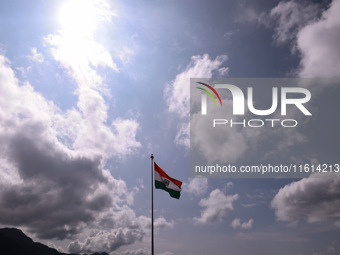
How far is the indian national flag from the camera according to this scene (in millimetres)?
26859

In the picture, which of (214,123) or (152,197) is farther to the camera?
(214,123)

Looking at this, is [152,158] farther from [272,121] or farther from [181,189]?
[272,121]

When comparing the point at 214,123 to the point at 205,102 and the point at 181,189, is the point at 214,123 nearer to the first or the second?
the point at 205,102

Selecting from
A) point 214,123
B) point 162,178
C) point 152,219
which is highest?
A: point 214,123

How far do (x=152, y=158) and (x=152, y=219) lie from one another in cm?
644

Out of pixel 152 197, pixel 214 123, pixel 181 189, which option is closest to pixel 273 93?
pixel 214 123

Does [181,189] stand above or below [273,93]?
below

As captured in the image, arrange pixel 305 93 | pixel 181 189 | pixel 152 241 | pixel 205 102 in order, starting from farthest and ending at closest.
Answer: pixel 205 102
pixel 305 93
pixel 181 189
pixel 152 241

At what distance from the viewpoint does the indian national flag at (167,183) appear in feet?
88.1

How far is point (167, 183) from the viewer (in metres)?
27.0

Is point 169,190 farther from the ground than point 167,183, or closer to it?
closer to it

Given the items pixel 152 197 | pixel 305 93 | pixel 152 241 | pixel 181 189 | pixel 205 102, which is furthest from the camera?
pixel 205 102

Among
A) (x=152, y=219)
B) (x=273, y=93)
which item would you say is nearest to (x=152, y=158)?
(x=152, y=219)

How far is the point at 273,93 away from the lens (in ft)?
114
